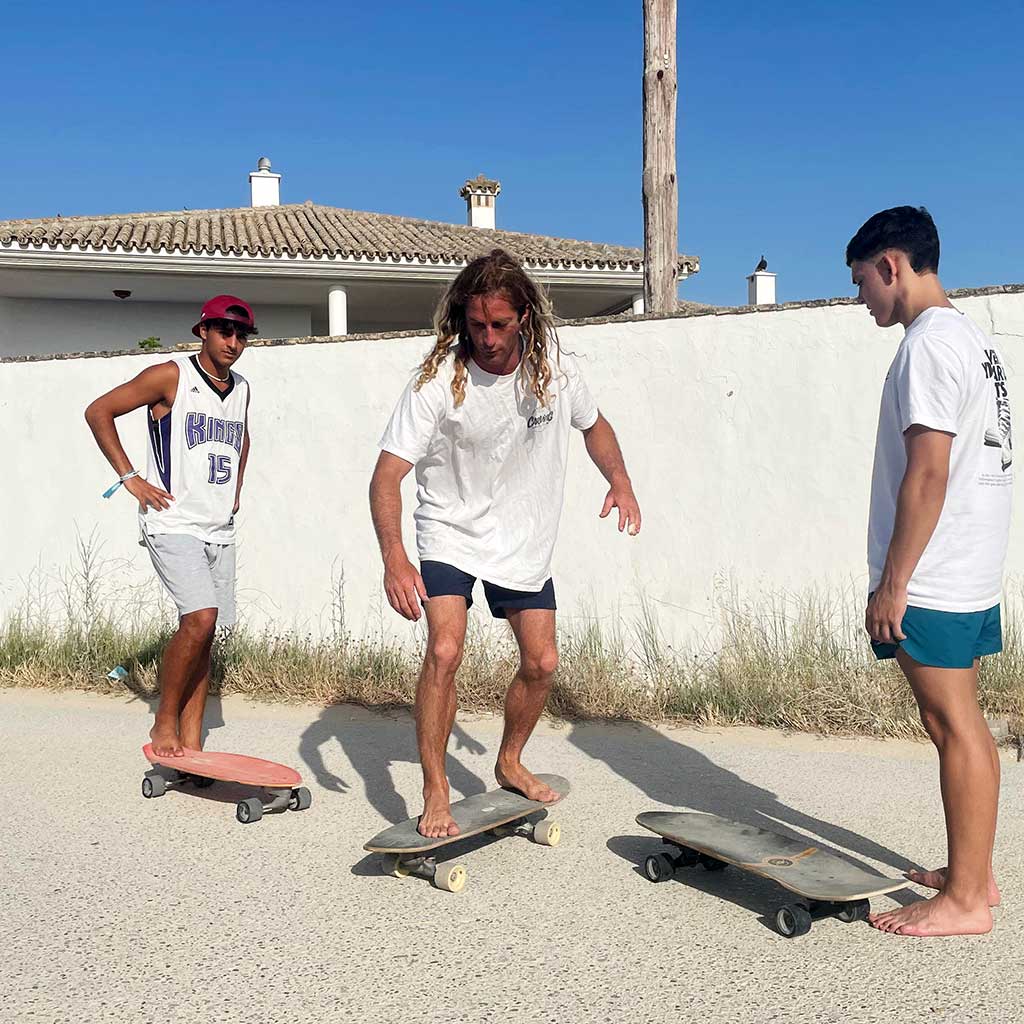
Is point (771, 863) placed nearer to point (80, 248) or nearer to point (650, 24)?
point (650, 24)

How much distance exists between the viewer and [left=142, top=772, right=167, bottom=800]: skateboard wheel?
16.2ft

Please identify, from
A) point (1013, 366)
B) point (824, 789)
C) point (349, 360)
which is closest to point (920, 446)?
point (824, 789)

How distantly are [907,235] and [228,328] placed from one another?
119 inches

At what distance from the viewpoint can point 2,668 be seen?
301 inches

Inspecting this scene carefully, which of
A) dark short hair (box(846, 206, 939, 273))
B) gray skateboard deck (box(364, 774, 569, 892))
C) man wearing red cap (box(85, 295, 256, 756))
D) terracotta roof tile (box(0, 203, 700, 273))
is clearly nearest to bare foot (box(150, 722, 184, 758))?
man wearing red cap (box(85, 295, 256, 756))

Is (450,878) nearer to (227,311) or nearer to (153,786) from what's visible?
(153,786)

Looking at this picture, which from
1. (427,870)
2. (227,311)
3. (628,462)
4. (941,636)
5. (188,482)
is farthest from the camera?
(628,462)

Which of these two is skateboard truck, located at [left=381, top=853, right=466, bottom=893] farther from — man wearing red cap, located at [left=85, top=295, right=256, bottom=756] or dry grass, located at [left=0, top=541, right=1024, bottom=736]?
dry grass, located at [left=0, top=541, right=1024, bottom=736]

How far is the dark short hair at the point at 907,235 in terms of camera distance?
3377mm

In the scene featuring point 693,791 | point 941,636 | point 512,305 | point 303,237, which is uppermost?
point 303,237

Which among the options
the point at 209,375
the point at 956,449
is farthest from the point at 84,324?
the point at 956,449

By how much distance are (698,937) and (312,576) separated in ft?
16.7

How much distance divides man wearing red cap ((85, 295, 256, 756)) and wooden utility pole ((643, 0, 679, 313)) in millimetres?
4061

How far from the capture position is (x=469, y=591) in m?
4.18
